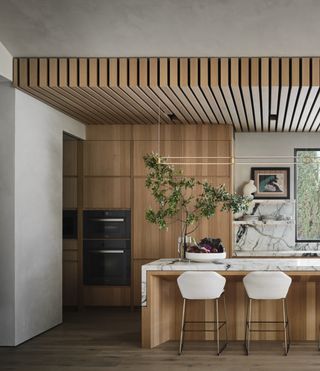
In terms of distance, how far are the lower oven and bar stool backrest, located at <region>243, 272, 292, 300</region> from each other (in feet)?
9.91

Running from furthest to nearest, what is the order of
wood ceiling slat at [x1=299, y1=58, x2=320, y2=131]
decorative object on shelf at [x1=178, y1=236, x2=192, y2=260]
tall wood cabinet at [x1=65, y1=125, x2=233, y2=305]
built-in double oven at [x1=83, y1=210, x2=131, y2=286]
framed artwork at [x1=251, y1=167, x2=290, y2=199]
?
framed artwork at [x1=251, y1=167, x2=290, y2=199] → built-in double oven at [x1=83, y1=210, x2=131, y2=286] → tall wood cabinet at [x1=65, y1=125, x2=233, y2=305] → decorative object on shelf at [x1=178, y1=236, x2=192, y2=260] → wood ceiling slat at [x1=299, y1=58, x2=320, y2=131]

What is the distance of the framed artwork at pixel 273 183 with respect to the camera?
32.2 feet

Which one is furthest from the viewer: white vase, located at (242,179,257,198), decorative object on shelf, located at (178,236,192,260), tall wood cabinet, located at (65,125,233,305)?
white vase, located at (242,179,257,198)

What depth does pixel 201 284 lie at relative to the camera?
6.33m

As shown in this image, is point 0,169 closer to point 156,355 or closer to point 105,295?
point 156,355

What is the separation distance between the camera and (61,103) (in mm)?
7562

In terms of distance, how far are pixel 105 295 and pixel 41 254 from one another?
2.04m

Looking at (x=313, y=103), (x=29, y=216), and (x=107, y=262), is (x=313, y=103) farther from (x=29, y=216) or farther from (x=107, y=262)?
(x=107, y=262)

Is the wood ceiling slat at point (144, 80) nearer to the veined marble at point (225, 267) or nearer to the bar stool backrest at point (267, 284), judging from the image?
the veined marble at point (225, 267)

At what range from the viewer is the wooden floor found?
591 cm

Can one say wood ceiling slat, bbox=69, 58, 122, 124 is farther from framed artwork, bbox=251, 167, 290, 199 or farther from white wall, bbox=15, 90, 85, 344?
framed artwork, bbox=251, 167, 290, 199

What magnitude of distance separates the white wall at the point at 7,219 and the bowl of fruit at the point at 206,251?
181cm

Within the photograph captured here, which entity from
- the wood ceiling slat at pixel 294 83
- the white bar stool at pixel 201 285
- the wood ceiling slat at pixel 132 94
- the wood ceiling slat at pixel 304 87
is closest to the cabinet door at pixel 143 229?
the wood ceiling slat at pixel 132 94

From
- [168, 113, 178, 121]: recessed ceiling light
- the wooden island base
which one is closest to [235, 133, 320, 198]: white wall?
[168, 113, 178, 121]: recessed ceiling light
